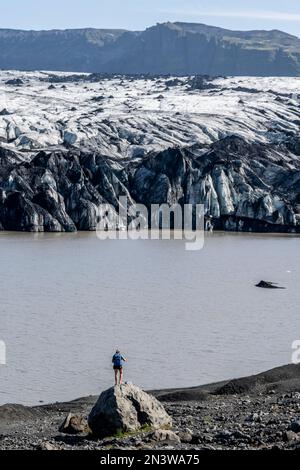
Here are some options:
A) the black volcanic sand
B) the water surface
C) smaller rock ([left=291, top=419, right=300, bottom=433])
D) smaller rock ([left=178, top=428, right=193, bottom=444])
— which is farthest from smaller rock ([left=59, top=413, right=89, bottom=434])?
the water surface

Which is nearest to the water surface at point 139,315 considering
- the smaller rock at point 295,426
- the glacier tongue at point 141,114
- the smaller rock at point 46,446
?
the smaller rock at point 46,446

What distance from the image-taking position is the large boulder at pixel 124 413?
49.9ft

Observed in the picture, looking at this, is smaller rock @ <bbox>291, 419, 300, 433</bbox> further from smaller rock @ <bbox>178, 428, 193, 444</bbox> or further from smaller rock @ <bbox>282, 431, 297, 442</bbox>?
smaller rock @ <bbox>178, 428, 193, 444</bbox>

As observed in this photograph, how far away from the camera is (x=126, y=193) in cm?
6769

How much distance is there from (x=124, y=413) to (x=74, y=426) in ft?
2.97

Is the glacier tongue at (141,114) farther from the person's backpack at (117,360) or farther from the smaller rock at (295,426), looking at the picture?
the smaller rock at (295,426)

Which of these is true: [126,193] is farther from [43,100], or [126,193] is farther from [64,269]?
[43,100]

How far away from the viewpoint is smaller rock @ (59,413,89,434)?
15.6 meters

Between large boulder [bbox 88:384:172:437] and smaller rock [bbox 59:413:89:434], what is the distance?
252 mm

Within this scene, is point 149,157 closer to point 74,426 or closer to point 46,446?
point 74,426

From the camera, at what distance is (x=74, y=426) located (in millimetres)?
15633

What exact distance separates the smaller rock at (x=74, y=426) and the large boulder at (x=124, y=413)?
252 mm

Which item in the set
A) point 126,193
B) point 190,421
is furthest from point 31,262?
point 190,421
